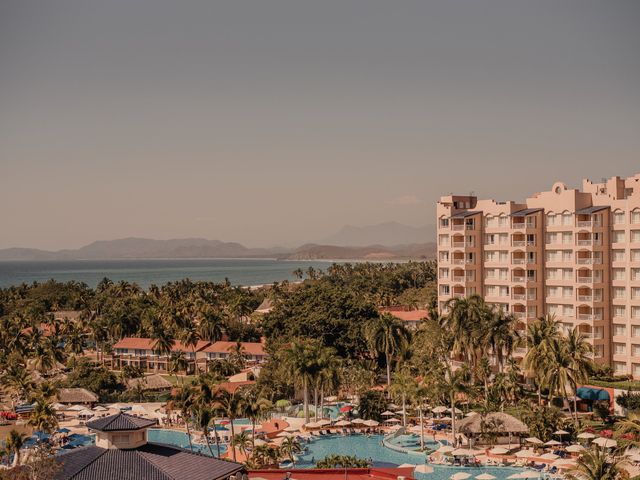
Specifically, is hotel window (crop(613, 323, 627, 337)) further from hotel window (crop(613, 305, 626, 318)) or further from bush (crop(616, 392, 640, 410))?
bush (crop(616, 392, 640, 410))

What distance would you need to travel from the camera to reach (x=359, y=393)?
212 feet

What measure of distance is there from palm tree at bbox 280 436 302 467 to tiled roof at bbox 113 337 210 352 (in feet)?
139

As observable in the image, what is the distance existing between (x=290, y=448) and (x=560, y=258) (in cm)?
3553

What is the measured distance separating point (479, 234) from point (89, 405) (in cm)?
4293

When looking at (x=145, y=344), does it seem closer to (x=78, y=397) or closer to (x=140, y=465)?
(x=78, y=397)

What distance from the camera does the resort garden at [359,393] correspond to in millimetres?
49531

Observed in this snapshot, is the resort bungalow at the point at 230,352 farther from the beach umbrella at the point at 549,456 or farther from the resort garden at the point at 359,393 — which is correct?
the beach umbrella at the point at 549,456

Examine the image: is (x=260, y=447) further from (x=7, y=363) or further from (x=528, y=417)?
(x=7, y=363)

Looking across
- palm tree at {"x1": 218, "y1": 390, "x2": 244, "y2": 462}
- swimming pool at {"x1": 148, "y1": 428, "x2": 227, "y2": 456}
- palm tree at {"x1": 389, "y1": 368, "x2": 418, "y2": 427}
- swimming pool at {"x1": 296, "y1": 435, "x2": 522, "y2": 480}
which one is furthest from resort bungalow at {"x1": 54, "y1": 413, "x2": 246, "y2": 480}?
palm tree at {"x1": 389, "y1": 368, "x2": 418, "y2": 427}

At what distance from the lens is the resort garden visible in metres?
49.5

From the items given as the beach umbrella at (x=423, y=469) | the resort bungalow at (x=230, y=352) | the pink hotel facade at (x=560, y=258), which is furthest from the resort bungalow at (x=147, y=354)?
the beach umbrella at (x=423, y=469)

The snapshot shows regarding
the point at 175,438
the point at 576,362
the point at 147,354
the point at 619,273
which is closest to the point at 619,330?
the point at 619,273

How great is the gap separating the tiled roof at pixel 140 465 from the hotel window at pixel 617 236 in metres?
45.9

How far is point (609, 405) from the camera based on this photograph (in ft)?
194
